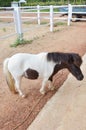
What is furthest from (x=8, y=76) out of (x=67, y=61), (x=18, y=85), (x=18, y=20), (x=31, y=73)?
(x=18, y=20)

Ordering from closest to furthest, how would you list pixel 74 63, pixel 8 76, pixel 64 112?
pixel 64 112 < pixel 74 63 < pixel 8 76

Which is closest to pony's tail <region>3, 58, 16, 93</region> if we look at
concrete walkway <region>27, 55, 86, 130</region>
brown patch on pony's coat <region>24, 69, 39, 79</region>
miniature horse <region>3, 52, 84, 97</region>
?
miniature horse <region>3, 52, 84, 97</region>

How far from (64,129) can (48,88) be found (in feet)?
3.67

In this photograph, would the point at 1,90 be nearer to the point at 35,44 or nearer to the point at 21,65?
the point at 21,65

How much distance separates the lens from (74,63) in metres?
3.02

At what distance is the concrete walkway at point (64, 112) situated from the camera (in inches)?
104

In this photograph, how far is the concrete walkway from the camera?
263cm

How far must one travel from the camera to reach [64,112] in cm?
288

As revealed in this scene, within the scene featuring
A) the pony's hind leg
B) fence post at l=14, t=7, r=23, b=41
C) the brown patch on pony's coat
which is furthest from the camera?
fence post at l=14, t=7, r=23, b=41

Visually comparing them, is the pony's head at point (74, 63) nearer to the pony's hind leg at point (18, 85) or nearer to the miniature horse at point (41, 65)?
the miniature horse at point (41, 65)

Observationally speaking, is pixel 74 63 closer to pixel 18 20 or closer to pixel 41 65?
pixel 41 65

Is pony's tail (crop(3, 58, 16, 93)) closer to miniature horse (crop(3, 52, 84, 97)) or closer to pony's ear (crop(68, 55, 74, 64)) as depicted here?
miniature horse (crop(3, 52, 84, 97))

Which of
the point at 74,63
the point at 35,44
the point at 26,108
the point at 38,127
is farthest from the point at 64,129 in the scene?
the point at 35,44

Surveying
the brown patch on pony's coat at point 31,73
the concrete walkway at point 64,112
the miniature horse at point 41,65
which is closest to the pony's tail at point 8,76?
the miniature horse at point 41,65
